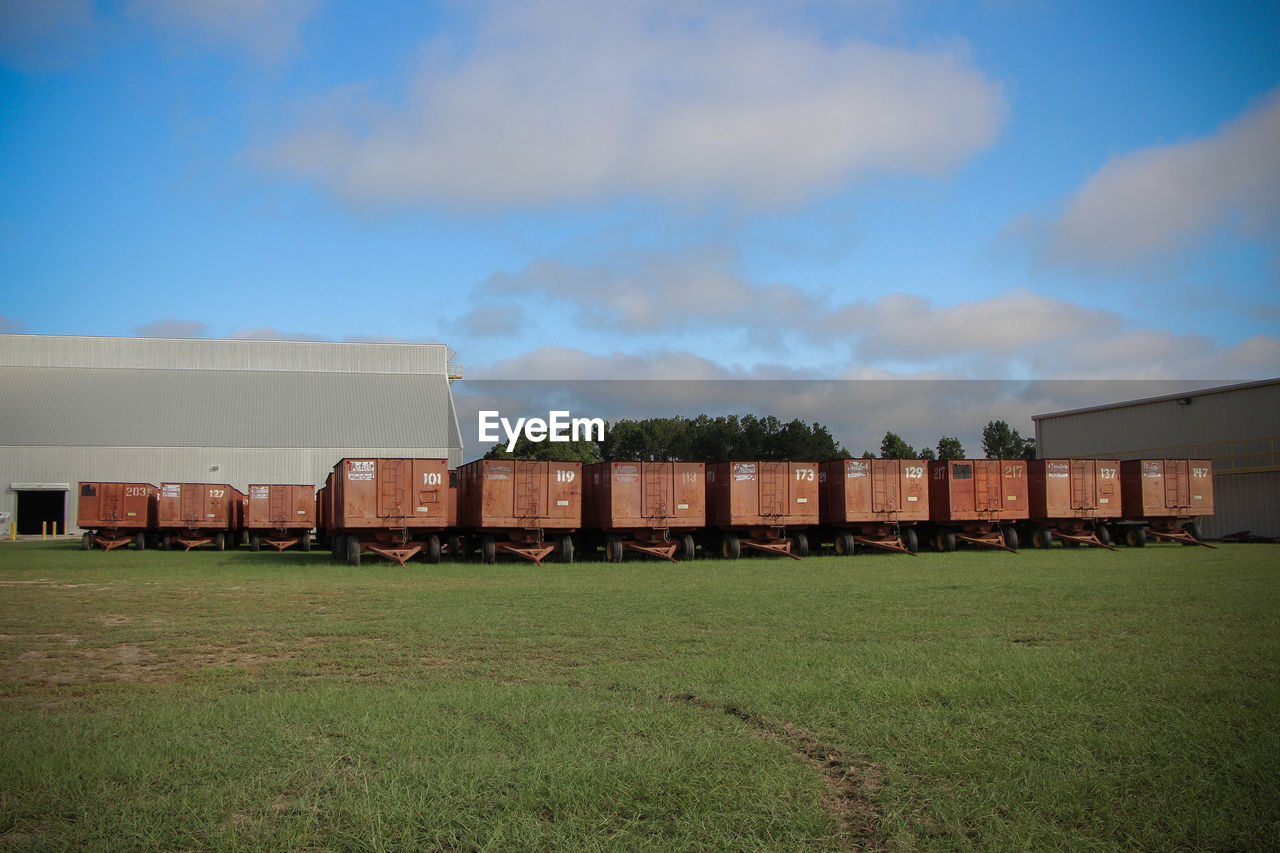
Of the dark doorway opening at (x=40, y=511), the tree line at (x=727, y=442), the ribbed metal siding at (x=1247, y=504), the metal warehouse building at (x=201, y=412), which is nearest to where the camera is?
the ribbed metal siding at (x=1247, y=504)

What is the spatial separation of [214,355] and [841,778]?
5999 cm

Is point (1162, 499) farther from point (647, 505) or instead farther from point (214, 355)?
point (214, 355)

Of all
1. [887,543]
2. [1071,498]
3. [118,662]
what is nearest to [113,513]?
[887,543]

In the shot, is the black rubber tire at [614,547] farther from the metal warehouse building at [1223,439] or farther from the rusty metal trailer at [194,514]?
the metal warehouse building at [1223,439]

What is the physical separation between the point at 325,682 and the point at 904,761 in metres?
5.15

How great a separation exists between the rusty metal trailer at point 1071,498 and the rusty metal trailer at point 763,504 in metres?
8.65

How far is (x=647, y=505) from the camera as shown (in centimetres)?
2633

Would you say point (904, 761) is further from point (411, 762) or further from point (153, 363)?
point (153, 363)

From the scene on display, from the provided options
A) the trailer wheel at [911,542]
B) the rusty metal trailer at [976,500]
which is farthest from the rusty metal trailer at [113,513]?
the rusty metal trailer at [976,500]

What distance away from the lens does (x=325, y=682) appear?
8.01 meters

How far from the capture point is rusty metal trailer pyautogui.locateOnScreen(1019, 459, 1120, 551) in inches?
1205

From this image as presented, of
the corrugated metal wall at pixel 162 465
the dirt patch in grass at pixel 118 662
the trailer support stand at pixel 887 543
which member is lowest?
the trailer support stand at pixel 887 543

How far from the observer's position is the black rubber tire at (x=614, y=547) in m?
25.8

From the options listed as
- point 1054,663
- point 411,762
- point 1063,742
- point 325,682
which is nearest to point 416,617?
point 325,682
